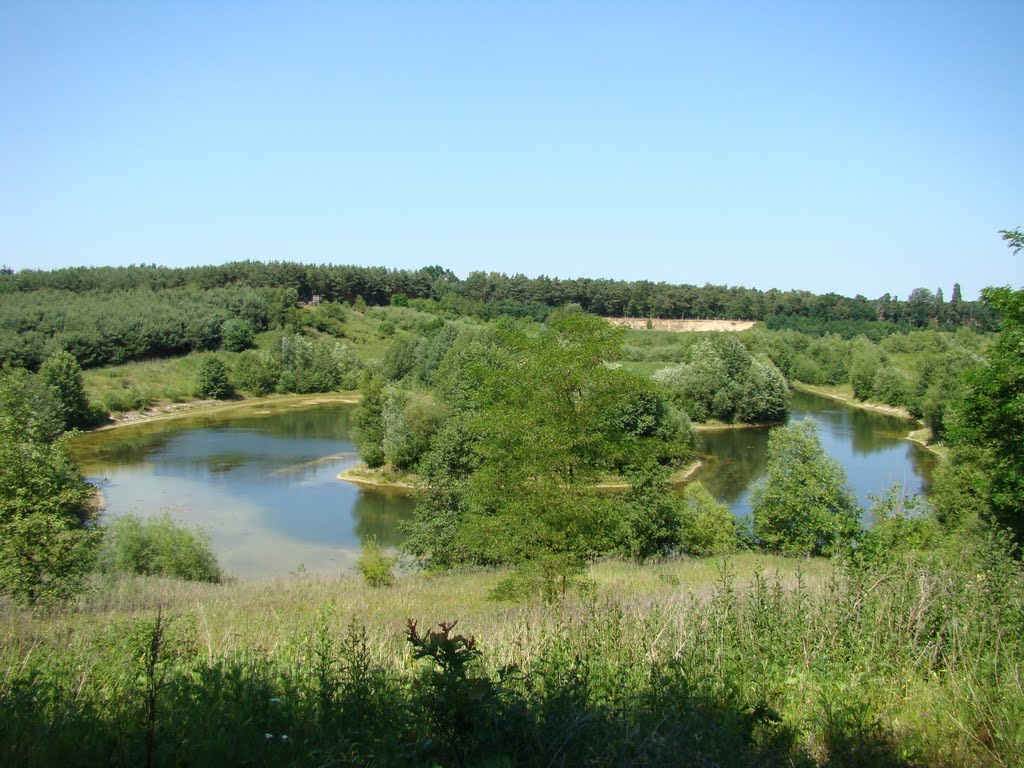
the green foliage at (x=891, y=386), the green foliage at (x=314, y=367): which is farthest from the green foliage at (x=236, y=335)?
the green foliage at (x=891, y=386)

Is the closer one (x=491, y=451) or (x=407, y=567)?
(x=491, y=451)

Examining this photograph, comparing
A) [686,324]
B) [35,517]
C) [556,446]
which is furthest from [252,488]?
[686,324]

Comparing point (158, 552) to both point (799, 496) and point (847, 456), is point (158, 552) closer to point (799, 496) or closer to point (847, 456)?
point (799, 496)

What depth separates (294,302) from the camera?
90.9 m

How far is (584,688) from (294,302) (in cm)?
9296

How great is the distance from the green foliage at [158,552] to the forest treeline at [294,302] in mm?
47900

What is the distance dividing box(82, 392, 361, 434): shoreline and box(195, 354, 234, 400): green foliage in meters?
1.02

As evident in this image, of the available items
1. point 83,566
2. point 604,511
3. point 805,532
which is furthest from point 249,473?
point 604,511

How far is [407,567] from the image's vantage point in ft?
73.3

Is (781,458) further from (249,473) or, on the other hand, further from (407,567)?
(249,473)

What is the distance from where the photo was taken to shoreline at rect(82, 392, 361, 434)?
182 ft

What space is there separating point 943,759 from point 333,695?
10.9 feet

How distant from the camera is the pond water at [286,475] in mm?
27812

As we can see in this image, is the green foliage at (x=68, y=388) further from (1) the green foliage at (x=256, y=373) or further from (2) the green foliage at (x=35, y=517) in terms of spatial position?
(2) the green foliage at (x=35, y=517)
